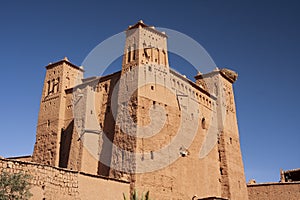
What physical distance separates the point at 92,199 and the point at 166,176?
4.56 metres

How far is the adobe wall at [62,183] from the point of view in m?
11.7

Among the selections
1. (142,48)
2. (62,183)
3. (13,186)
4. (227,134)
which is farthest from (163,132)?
(13,186)

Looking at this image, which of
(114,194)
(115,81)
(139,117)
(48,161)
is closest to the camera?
(114,194)

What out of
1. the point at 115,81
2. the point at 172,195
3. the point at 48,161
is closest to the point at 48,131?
the point at 48,161

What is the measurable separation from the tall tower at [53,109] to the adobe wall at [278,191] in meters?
13.5

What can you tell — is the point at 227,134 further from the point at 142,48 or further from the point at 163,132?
the point at 142,48

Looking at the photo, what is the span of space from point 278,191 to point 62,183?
1534 centimetres

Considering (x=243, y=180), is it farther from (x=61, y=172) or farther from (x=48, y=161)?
(x=61, y=172)

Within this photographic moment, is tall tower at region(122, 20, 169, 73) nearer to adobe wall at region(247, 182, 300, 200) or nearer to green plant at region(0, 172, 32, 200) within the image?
green plant at region(0, 172, 32, 200)

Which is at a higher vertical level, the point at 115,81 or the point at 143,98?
the point at 115,81

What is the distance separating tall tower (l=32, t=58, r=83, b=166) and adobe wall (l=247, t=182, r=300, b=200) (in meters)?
13.5

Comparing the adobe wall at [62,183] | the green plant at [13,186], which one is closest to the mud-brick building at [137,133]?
the adobe wall at [62,183]

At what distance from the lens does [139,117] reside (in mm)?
16766

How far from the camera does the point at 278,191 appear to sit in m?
22.4
